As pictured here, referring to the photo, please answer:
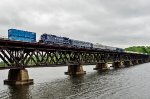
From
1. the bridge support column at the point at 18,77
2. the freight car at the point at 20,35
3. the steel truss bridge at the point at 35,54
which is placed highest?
the freight car at the point at 20,35

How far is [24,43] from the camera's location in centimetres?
4819

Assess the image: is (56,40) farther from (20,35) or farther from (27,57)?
(20,35)

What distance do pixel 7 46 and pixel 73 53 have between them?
32.5 metres

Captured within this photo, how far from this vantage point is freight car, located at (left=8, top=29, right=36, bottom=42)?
48287 mm

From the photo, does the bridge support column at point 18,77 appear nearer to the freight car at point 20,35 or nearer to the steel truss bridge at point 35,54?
the steel truss bridge at point 35,54

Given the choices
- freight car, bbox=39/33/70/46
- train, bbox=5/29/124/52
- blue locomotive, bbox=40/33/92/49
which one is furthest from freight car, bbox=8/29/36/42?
blue locomotive, bbox=40/33/92/49

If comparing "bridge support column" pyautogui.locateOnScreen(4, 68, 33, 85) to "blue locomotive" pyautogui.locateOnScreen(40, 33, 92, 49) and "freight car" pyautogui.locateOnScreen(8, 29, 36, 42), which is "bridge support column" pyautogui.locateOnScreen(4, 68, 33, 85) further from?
"blue locomotive" pyautogui.locateOnScreen(40, 33, 92, 49)

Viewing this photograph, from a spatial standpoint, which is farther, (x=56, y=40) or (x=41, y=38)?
(x=56, y=40)

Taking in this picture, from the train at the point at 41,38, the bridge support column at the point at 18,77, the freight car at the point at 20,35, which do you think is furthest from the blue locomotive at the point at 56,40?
the bridge support column at the point at 18,77

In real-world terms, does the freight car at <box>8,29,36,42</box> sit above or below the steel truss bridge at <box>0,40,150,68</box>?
above

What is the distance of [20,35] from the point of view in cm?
5038

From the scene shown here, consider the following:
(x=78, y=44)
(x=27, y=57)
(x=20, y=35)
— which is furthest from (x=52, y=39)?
(x=78, y=44)

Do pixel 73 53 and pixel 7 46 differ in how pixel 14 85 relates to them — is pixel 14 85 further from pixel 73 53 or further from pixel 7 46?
pixel 73 53

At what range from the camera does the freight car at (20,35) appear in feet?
158
